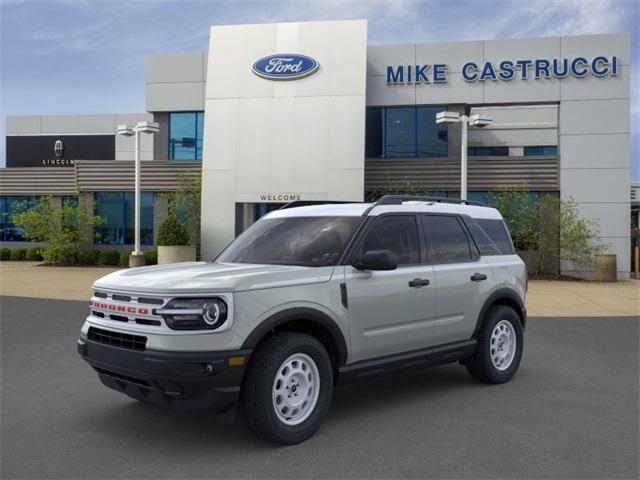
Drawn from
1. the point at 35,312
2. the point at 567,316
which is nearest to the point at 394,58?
the point at 567,316

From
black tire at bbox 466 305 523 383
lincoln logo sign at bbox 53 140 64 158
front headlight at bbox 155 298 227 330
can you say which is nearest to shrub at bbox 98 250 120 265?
black tire at bbox 466 305 523 383

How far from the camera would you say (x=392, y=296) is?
5.38 m

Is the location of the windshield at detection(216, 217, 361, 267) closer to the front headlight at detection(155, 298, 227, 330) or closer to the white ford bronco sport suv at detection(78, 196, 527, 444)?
the white ford bronco sport suv at detection(78, 196, 527, 444)

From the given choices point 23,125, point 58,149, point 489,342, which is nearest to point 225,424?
point 489,342

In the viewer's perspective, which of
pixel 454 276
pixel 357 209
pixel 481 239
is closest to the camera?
pixel 357 209

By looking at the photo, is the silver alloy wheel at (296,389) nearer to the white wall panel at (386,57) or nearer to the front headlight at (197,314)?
the front headlight at (197,314)

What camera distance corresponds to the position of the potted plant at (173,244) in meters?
21.3

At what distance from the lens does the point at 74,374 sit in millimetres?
6961

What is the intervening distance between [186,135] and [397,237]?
22.9m

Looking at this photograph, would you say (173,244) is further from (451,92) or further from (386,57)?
(451,92)

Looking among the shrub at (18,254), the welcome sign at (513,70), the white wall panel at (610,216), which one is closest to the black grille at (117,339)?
the white wall panel at (610,216)

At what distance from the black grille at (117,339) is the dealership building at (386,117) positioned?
57.3ft

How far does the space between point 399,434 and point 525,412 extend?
138cm

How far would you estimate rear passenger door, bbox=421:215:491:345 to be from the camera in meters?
5.93
